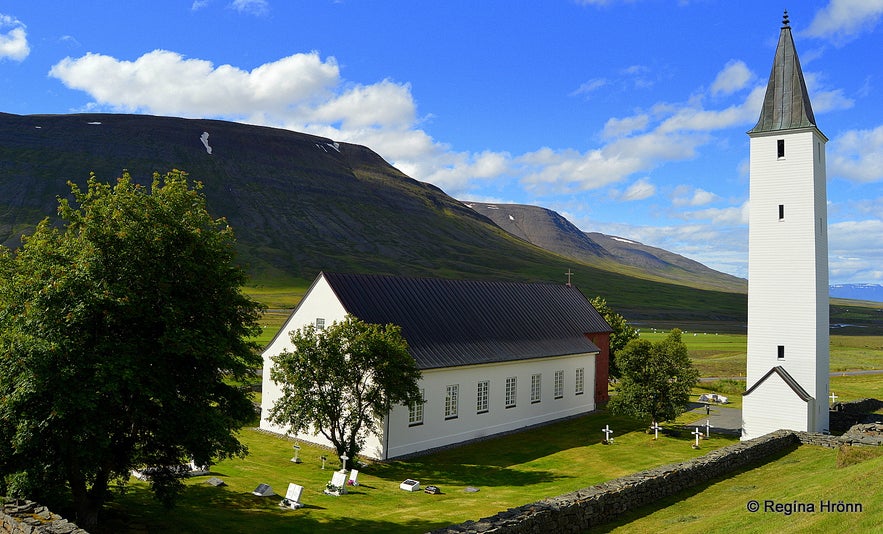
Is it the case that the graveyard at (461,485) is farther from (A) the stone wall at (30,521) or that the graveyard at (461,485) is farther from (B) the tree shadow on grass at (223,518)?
(A) the stone wall at (30,521)

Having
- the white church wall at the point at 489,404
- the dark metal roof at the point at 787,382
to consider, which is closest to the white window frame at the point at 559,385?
the white church wall at the point at 489,404

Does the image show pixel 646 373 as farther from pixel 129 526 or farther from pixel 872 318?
pixel 872 318

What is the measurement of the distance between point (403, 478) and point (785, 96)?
29.2 m

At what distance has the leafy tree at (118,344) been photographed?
51.7ft

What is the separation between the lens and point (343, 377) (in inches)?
1039

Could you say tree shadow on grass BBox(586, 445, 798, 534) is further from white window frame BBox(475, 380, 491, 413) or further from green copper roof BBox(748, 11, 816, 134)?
green copper roof BBox(748, 11, 816, 134)

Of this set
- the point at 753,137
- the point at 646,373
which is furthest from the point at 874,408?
the point at 753,137

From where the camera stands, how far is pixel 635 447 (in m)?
33.0

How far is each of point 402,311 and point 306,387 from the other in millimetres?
8257

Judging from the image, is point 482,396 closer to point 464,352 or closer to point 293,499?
point 464,352

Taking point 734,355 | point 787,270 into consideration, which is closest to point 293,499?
point 787,270

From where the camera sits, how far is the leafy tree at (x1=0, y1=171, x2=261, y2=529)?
15750 mm

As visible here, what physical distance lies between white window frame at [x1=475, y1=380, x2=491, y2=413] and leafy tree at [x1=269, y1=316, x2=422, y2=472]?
7.95 m

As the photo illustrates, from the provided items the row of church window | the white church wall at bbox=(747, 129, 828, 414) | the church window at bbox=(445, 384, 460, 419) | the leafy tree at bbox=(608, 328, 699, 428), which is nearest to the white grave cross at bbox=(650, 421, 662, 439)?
the leafy tree at bbox=(608, 328, 699, 428)
